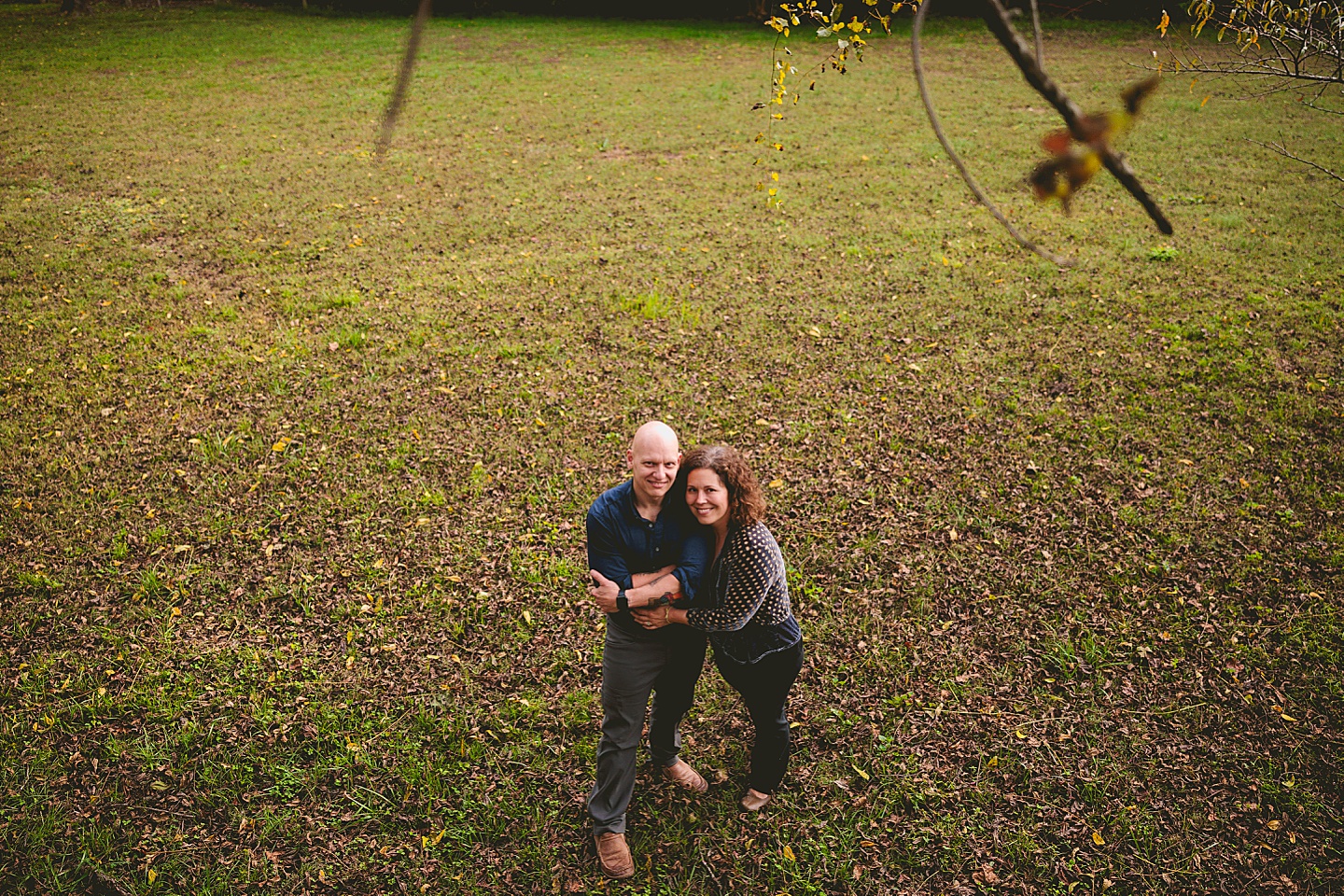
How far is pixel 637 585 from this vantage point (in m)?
3.16

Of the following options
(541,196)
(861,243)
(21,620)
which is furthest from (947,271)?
(21,620)

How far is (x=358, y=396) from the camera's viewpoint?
23.3ft

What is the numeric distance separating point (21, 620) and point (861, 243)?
31.5 feet

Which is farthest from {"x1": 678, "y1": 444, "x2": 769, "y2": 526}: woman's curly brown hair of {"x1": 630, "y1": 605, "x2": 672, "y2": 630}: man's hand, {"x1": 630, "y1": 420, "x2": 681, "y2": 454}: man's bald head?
{"x1": 630, "y1": 605, "x2": 672, "y2": 630}: man's hand

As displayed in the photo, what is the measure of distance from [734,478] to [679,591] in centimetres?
53

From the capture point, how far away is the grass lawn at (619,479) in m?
3.77

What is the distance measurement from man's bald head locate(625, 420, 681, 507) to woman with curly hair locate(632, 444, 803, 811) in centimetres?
8

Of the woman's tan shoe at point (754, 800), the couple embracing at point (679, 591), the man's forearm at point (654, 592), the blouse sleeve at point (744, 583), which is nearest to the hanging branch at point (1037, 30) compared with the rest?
the couple embracing at point (679, 591)

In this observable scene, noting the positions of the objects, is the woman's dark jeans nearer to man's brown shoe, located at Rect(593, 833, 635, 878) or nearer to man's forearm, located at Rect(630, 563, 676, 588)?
man's forearm, located at Rect(630, 563, 676, 588)

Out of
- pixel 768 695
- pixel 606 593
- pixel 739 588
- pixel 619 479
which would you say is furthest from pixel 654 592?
pixel 619 479

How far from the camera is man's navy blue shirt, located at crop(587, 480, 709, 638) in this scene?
3160 mm

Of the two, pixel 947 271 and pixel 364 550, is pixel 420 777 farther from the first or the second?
pixel 947 271

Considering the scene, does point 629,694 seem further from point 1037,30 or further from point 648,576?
point 1037,30

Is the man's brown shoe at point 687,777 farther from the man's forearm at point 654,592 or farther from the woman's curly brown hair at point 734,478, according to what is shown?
the woman's curly brown hair at point 734,478
